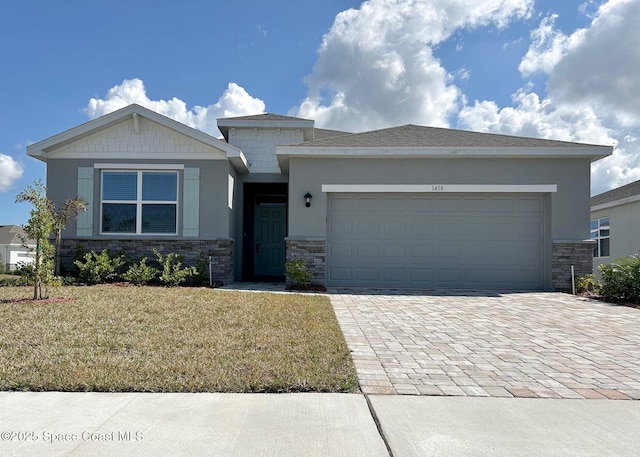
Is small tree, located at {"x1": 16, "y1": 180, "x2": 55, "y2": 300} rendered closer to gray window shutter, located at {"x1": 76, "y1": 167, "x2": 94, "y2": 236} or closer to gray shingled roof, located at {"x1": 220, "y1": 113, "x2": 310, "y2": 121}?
gray window shutter, located at {"x1": 76, "y1": 167, "x2": 94, "y2": 236}

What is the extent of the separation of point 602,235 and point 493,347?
1511cm

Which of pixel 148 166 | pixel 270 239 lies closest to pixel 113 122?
pixel 148 166

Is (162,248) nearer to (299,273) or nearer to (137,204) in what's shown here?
(137,204)

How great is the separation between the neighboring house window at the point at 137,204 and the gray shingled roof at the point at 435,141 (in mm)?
4182

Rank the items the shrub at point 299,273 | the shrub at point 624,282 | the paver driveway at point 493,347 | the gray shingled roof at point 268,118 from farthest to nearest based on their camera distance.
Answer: the gray shingled roof at point 268,118 → the shrub at point 299,273 → the shrub at point 624,282 → the paver driveway at point 493,347

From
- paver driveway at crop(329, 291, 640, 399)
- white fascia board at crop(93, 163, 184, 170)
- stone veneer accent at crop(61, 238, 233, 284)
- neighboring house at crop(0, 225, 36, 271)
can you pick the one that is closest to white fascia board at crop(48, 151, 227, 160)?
white fascia board at crop(93, 163, 184, 170)

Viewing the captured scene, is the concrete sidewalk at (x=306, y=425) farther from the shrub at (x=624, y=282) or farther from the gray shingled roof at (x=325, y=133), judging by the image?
the gray shingled roof at (x=325, y=133)

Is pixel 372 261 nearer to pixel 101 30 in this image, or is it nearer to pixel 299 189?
pixel 299 189

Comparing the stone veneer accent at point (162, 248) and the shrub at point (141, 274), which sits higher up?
the stone veneer accent at point (162, 248)

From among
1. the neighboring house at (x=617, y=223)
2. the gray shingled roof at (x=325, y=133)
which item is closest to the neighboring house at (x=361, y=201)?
the gray shingled roof at (x=325, y=133)

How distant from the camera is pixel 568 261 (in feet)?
34.3

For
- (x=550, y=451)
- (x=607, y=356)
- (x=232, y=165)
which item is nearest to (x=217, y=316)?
(x=550, y=451)

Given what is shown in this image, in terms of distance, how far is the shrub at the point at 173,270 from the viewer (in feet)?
32.7

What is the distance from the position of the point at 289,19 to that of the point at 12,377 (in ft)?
34.5
